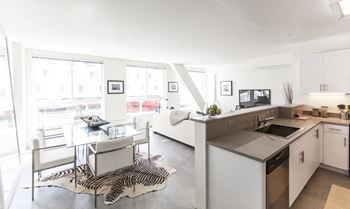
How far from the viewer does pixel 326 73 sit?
3.35m

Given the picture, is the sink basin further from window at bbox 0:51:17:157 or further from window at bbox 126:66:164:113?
window at bbox 126:66:164:113

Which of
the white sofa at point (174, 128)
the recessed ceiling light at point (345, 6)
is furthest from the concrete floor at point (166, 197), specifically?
the recessed ceiling light at point (345, 6)

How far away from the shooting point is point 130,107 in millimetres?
6738

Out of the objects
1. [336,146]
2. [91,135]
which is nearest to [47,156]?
[91,135]

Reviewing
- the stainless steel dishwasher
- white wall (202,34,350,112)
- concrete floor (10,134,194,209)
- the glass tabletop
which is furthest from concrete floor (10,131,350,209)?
white wall (202,34,350,112)

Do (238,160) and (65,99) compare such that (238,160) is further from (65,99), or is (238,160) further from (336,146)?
(65,99)

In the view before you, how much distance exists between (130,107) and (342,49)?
19.9ft

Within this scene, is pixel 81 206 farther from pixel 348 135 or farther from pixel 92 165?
pixel 348 135

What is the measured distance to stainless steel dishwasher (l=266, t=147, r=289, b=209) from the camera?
1.64m

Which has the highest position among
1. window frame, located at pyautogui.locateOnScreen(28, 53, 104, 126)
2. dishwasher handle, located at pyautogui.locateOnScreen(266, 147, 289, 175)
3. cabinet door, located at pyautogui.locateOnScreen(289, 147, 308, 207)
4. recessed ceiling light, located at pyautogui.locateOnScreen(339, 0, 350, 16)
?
recessed ceiling light, located at pyautogui.locateOnScreen(339, 0, 350, 16)

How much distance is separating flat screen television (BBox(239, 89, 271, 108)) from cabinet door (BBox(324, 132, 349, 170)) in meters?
3.74

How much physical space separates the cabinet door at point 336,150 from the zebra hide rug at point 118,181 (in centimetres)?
275

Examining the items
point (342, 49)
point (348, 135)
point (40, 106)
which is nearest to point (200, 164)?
point (348, 135)

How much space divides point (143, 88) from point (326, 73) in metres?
5.59
